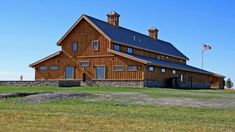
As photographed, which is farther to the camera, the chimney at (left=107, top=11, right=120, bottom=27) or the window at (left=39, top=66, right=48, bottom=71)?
the chimney at (left=107, top=11, right=120, bottom=27)

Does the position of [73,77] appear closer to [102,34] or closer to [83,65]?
[83,65]

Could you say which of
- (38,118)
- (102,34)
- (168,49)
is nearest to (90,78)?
(102,34)

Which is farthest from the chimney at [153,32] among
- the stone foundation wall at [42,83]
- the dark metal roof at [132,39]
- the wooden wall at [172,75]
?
the stone foundation wall at [42,83]

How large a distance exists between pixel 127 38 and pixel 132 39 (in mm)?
1498

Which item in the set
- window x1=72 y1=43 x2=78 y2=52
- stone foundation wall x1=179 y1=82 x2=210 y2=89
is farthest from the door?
stone foundation wall x1=179 y1=82 x2=210 y2=89

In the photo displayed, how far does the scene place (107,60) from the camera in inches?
1852

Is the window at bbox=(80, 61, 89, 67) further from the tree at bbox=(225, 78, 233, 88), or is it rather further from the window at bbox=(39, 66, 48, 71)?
the tree at bbox=(225, 78, 233, 88)

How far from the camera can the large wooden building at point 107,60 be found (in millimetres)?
45250

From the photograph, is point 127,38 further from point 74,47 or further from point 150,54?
point 74,47

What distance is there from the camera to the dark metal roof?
1931 inches

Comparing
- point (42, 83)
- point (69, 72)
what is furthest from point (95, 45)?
point (42, 83)

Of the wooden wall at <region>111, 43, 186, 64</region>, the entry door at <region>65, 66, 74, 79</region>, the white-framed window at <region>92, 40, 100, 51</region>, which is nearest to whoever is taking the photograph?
the white-framed window at <region>92, 40, 100, 51</region>

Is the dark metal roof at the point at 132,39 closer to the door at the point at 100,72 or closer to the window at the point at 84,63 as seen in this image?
the door at the point at 100,72

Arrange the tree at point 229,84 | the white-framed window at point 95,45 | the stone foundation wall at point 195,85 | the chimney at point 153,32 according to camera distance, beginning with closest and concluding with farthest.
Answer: the white-framed window at point 95,45 → the stone foundation wall at point 195,85 → the chimney at point 153,32 → the tree at point 229,84
